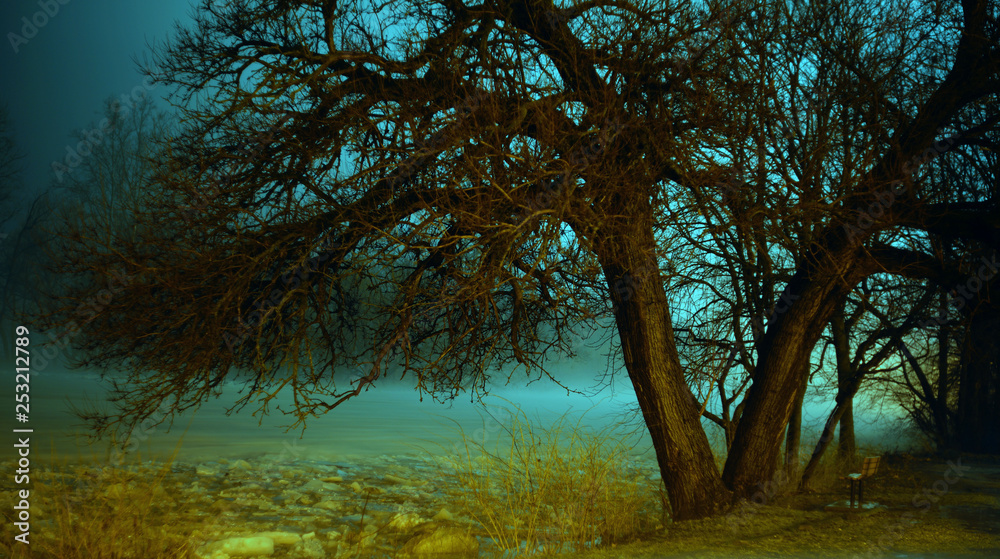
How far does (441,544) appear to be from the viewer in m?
6.20

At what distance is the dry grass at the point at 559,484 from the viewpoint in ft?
19.2

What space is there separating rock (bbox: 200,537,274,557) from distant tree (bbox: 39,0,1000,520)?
129cm

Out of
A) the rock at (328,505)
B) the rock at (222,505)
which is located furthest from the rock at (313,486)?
the rock at (222,505)

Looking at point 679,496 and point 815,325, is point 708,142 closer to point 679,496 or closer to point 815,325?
point 815,325

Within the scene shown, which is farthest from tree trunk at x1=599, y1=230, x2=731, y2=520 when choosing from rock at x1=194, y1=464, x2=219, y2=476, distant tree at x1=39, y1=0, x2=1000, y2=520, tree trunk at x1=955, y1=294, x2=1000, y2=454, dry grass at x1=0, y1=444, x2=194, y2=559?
tree trunk at x1=955, y1=294, x2=1000, y2=454

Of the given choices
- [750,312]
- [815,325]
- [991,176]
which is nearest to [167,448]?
[750,312]

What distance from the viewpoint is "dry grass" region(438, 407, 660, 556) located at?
5.87 metres

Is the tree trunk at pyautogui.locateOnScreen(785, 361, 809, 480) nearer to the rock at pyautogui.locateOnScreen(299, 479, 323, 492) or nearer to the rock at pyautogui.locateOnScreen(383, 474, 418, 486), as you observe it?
the rock at pyautogui.locateOnScreen(383, 474, 418, 486)

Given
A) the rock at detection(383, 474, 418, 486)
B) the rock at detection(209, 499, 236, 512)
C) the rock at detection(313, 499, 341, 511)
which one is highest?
the rock at detection(383, 474, 418, 486)

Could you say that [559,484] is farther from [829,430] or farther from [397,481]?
[397,481]

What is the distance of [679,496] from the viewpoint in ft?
20.7

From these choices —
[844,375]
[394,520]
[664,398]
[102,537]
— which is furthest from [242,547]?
[844,375]

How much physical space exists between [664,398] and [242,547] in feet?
13.7

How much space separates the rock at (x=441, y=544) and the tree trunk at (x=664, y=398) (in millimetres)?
2004
